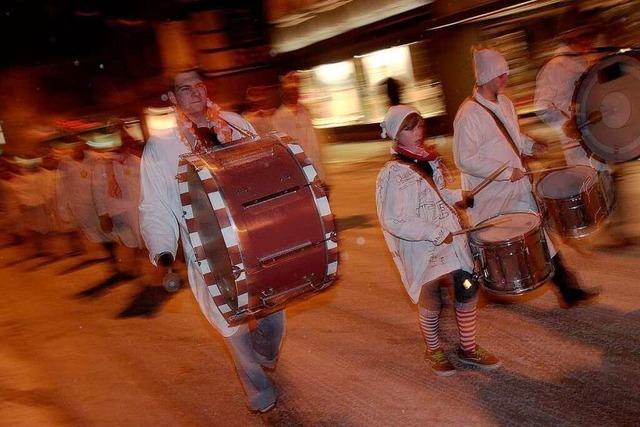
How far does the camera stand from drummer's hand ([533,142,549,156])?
4.25m

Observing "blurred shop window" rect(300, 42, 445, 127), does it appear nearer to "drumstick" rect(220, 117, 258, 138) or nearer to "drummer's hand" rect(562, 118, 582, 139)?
"drummer's hand" rect(562, 118, 582, 139)

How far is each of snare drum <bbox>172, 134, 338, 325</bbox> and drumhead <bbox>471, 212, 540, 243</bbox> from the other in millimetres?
871

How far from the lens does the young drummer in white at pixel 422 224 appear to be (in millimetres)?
3541

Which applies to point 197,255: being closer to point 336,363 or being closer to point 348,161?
point 336,363

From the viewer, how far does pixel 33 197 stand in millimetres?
10867

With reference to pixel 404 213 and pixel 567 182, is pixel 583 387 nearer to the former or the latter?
pixel 567 182

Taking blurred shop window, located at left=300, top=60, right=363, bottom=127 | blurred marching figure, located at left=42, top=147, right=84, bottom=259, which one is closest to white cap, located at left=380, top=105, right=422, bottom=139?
blurred marching figure, located at left=42, top=147, right=84, bottom=259

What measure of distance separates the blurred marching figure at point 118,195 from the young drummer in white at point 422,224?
192 inches

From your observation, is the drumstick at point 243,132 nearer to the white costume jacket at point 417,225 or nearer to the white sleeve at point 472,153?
the white costume jacket at point 417,225

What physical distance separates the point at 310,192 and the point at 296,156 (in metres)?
0.24

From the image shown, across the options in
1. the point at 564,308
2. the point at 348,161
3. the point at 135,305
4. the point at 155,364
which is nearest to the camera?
the point at 564,308

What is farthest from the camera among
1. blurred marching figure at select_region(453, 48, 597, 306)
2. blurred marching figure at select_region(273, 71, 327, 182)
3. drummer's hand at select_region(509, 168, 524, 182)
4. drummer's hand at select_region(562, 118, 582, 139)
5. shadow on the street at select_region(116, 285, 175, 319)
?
blurred marching figure at select_region(273, 71, 327, 182)

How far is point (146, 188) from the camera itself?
3.60 metres

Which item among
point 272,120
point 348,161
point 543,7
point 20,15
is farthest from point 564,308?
point 20,15
